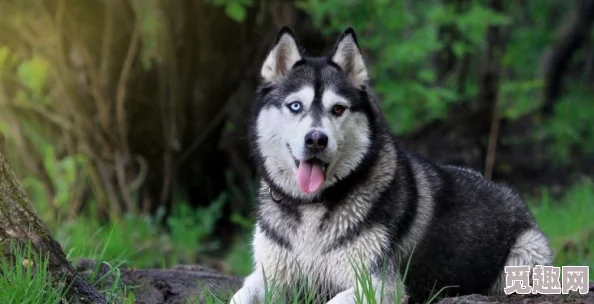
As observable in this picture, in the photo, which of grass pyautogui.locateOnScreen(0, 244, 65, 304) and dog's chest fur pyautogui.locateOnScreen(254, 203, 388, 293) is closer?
grass pyautogui.locateOnScreen(0, 244, 65, 304)

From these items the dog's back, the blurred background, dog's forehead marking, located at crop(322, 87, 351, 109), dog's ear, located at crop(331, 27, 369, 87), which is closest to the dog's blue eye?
dog's forehead marking, located at crop(322, 87, 351, 109)

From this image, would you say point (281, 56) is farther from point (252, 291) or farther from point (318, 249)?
point (252, 291)

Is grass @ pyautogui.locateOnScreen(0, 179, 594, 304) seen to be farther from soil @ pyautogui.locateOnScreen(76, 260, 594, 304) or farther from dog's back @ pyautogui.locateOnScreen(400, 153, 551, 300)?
dog's back @ pyautogui.locateOnScreen(400, 153, 551, 300)

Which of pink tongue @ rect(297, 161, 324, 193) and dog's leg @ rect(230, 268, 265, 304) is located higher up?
pink tongue @ rect(297, 161, 324, 193)

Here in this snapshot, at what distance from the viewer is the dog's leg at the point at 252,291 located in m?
4.45

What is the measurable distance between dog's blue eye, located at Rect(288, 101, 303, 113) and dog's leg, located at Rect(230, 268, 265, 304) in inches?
36.2

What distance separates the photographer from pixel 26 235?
419 cm

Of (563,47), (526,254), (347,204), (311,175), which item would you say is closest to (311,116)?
(311,175)

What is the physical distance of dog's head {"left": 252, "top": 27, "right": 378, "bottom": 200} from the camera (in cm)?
451

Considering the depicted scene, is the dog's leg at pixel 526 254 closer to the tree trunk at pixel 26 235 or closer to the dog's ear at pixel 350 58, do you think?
the dog's ear at pixel 350 58

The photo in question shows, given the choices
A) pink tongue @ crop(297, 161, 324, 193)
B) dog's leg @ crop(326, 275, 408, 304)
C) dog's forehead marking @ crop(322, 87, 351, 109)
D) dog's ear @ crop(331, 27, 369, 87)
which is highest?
dog's ear @ crop(331, 27, 369, 87)

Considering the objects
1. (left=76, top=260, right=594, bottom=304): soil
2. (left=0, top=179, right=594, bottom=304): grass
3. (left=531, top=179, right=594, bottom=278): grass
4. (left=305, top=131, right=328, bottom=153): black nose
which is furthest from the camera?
(left=531, top=179, right=594, bottom=278): grass

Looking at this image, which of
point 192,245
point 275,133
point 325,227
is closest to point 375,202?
point 325,227

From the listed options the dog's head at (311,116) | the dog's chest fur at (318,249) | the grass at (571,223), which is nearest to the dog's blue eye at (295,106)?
the dog's head at (311,116)
